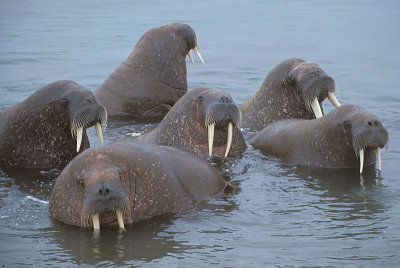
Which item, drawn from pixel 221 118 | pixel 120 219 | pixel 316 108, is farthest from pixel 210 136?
pixel 120 219

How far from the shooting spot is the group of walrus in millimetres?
7203

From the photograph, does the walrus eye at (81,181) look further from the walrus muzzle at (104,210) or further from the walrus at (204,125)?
the walrus at (204,125)

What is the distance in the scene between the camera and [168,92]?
12414 millimetres

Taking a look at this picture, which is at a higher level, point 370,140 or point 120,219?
point 370,140

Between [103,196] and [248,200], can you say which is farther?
[248,200]

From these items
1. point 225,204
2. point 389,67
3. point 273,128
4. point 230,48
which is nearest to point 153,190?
point 225,204

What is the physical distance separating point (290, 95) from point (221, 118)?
6.95 ft

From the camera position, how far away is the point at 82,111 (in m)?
8.93

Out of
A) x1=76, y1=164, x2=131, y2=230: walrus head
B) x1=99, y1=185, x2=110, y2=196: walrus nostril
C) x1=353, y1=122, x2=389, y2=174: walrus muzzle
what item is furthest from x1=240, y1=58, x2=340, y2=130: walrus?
x1=99, y1=185, x2=110, y2=196: walrus nostril

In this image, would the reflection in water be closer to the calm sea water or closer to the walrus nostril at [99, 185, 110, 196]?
the calm sea water

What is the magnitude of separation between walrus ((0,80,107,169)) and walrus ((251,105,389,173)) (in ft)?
7.33

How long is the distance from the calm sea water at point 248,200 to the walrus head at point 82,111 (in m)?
0.66

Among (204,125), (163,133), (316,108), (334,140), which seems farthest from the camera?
(316,108)

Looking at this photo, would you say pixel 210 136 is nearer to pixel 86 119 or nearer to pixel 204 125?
pixel 204 125
